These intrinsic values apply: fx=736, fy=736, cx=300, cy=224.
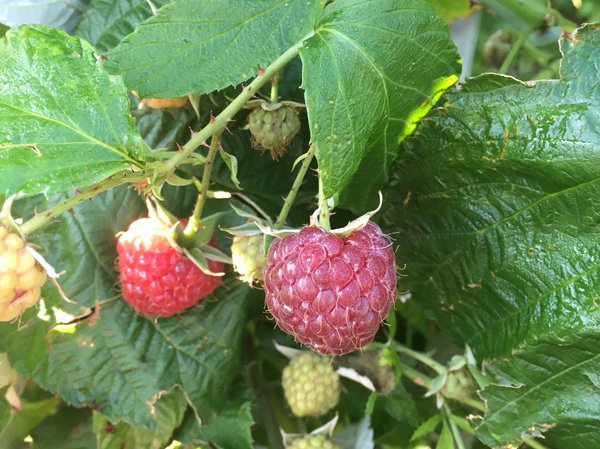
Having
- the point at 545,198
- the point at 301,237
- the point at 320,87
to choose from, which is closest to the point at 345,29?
the point at 320,87

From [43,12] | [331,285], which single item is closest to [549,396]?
[331,285]

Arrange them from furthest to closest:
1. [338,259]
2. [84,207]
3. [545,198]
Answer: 1. [84,207]
2. [545,198]
3. [338,259]

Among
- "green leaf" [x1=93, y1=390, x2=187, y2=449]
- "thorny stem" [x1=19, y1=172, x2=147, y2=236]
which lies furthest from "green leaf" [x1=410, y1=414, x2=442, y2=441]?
"thorny stem" [x1=19, y1=172, x2=147, y2=236]

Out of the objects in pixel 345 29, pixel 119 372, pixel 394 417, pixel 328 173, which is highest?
pixel 345 29

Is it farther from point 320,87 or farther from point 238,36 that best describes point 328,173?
point 238,36

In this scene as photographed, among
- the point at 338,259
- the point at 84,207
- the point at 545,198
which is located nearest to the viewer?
the point at 338,259

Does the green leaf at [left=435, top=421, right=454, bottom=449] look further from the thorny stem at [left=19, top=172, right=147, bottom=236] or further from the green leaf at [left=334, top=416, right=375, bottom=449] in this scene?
the thorny stem at [left=19, top=172, right=147, bottom=236]
